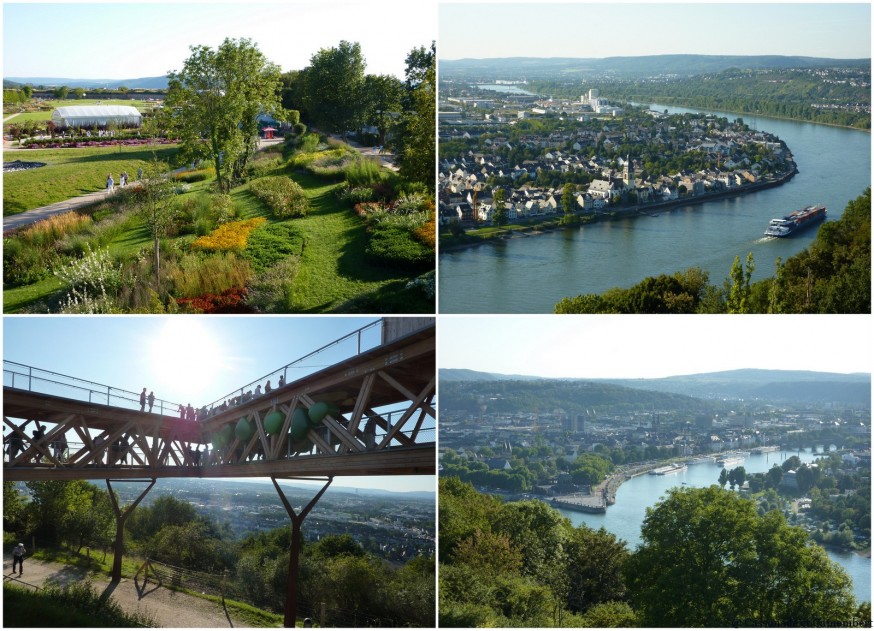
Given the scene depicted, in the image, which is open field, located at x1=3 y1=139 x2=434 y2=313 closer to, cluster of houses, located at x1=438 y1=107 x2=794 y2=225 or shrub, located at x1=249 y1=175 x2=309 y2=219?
shrub, located at x1=249 y1=175 x2=309 y2=219

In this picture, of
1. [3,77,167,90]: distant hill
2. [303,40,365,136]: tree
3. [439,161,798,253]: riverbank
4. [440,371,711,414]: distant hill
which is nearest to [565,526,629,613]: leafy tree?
[440,371,711,414]: distant hill

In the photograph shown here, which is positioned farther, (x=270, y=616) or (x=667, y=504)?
(x=270, y=616)

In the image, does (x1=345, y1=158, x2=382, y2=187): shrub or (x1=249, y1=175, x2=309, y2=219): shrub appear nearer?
(x1=249, y1=175, x2=309, y2=219): shrub

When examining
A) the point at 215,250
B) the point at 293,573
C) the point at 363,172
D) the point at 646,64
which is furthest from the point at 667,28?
the point at 293,573

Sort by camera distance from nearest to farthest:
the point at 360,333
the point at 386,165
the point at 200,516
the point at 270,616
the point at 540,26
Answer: the point at 360,333 < the point at 540,26 < the point at 386,165 < the point at 270,616 < the point at 200,516

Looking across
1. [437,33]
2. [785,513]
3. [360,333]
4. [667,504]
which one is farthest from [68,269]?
[785,513]

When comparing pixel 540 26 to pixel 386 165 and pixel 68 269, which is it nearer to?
pixel 386 165

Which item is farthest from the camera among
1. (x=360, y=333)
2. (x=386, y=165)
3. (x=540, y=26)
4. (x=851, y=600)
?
(x=386, y=165)

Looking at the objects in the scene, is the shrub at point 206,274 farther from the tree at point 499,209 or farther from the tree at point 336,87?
the tree at point 499,209
